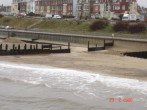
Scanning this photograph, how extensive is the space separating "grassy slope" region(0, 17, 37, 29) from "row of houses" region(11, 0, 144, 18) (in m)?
18.5

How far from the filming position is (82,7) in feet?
370

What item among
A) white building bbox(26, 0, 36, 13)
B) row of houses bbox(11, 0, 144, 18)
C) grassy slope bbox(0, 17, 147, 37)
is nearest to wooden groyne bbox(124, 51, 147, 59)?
grassy slope bbox(0, 17, 147, 37)

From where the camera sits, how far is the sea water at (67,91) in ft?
54.9

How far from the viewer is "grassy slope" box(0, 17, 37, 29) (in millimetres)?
94438

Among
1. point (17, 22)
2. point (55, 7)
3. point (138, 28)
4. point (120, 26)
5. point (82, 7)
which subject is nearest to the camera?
point (138, 28)

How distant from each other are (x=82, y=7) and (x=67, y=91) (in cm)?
9479

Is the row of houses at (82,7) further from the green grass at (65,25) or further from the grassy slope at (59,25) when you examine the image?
the grassy slope at (59,25)

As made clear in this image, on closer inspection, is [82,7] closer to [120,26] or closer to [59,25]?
[59,25]

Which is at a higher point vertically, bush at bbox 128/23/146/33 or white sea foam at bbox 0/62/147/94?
bush at bbox 128/23/146/33

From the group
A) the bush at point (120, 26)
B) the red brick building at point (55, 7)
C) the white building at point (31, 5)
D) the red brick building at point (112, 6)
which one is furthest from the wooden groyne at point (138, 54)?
the white building at point (31, 5)

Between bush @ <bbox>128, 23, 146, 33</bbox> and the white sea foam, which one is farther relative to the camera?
bush @ <bbox>128, 23, 146, 33</bbox>

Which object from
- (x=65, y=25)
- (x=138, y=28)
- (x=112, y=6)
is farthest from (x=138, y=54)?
(x=112, y=6)

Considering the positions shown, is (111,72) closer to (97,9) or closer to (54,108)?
(54,108)

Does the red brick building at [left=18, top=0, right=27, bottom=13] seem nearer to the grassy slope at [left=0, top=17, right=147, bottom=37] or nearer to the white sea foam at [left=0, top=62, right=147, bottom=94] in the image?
the grassy slope at [left=0, top=17, right=147, bottom=37]
